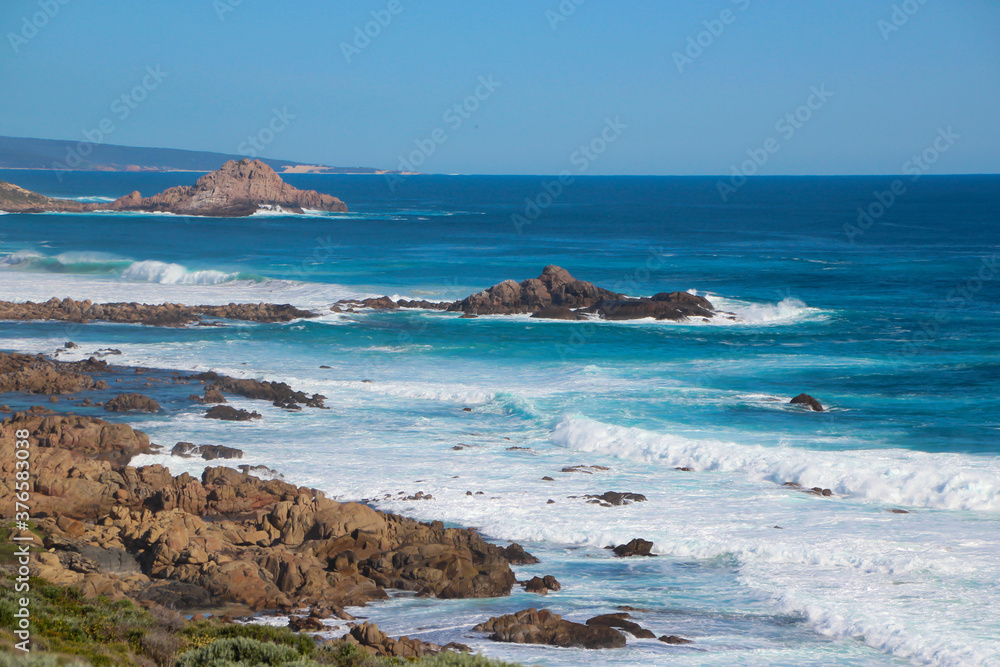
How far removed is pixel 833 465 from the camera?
63.0 ft

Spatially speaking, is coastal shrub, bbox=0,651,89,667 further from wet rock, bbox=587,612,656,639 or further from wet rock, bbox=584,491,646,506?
wet rock, bbox=584,491,646,506

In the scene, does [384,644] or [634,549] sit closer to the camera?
[384,644]

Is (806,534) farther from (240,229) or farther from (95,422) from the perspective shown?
(240,229)

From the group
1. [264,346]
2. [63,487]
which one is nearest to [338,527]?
[63,487]

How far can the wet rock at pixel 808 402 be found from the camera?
2461 centimetres

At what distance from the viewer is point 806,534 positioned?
1576 cm

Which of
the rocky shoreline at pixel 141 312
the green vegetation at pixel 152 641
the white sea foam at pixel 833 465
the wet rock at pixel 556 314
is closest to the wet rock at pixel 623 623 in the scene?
the green vegetation at pixel 152 641

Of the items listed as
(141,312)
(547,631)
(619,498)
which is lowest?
(547,631)

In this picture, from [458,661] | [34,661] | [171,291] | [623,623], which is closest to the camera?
[34,661]

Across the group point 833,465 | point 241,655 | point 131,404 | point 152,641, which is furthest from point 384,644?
point 131,404

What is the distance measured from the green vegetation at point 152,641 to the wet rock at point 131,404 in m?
12.8

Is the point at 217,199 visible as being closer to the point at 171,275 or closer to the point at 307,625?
the point at 171,275

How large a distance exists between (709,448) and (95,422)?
14.4 metres

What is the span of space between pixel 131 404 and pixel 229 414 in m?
2.77
